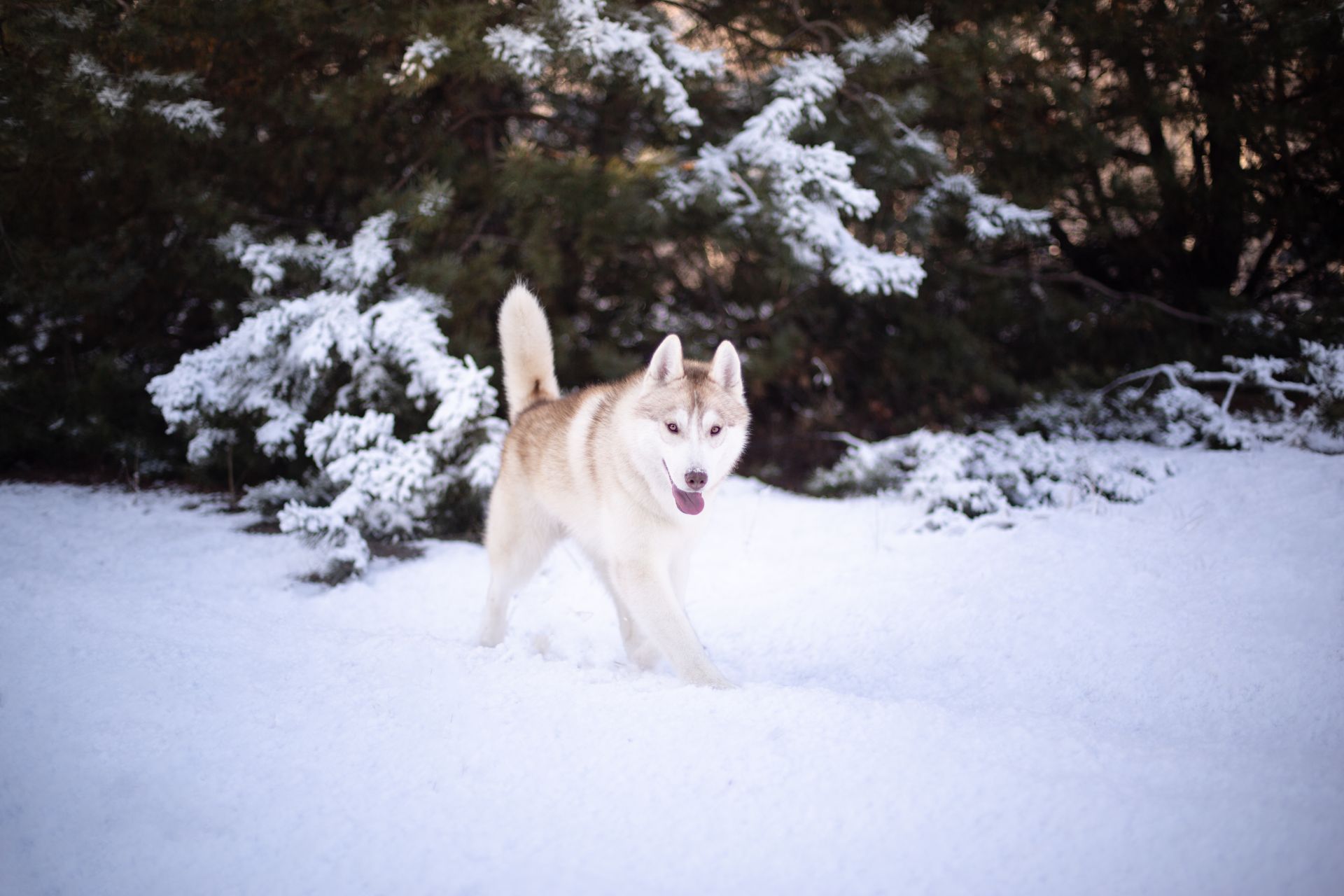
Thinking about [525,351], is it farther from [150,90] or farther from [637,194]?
[150,90]

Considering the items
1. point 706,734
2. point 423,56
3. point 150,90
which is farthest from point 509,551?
point 150,90

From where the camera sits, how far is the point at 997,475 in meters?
5.61

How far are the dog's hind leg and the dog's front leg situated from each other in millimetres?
703

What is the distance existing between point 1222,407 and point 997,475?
1.89m

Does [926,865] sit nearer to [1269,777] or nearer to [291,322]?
[1269,777]

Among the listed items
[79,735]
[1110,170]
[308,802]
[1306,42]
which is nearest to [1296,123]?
[1306,42]

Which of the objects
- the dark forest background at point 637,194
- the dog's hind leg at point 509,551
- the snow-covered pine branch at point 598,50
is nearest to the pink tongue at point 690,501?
the dog's hind leg at point 509,551

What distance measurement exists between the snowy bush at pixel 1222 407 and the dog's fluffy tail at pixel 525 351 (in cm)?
435

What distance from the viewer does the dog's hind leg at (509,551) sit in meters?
3.82

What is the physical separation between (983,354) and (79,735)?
295 inches

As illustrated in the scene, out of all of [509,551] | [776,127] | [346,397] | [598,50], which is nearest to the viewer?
[509,551]

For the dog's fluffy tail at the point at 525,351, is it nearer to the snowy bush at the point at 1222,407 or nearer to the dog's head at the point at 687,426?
the dog's head at the point at 687,426

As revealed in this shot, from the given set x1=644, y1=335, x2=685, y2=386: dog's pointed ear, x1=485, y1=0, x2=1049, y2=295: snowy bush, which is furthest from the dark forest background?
x1=644, y1=335, x2=685, y2=386: dog's pointed ear

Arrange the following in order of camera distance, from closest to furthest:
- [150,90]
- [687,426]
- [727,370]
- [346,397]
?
[687,426], [727,370], [150,90], [346,397]
